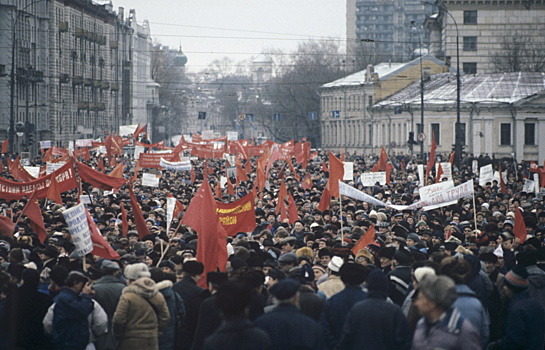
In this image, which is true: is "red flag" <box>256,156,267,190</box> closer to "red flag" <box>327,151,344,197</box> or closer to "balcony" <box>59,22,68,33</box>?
"red flag" <box>327,151,344,197</box>

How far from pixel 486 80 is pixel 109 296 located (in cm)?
6636

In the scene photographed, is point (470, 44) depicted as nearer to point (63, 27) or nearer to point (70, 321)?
point (63, 27)

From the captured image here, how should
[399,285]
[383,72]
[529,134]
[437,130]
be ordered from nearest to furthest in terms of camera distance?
[399,285]
[529,134]
[437,130]
[383,72]

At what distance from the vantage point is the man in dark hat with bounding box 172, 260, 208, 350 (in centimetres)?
1034

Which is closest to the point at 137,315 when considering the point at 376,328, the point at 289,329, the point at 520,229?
the point at 289,329

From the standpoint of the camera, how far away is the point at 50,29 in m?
75.8

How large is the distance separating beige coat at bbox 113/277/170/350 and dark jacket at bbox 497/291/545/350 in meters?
2.89

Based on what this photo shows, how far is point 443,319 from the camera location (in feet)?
23.7

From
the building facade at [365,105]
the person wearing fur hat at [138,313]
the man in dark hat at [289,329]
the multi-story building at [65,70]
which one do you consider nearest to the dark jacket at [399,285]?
the person wearing fur hat at [138,313]

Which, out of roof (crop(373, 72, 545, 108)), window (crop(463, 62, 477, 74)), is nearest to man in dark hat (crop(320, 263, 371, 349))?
roof (crop(373, 72, 545, 108))

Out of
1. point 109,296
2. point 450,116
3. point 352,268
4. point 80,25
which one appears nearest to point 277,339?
point 352,268

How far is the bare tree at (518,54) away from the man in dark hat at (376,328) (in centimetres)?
8435

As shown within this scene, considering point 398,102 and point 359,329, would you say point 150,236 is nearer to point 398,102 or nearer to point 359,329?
point 359,329

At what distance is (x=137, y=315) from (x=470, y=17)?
84.2 metres
